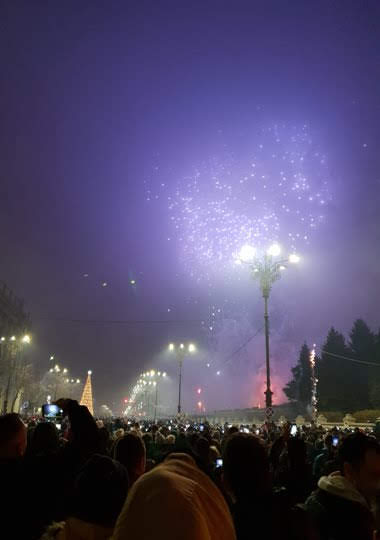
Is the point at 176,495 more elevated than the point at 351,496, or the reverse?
the point at 176,495

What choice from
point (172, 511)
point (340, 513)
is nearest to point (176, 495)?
point (172, 511)

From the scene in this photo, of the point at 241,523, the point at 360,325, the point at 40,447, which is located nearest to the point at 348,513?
the point at 241,523

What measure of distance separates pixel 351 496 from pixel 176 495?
243 centimetres

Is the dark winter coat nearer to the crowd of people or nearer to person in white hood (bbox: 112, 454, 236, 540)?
the crowd of people

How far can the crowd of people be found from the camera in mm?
1256

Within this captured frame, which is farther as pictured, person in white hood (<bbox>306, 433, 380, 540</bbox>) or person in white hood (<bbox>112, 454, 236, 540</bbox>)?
person in white hood (<bbox>306, 433, 380, 540</bbox>)

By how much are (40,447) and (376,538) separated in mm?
4114

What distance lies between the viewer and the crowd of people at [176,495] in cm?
126

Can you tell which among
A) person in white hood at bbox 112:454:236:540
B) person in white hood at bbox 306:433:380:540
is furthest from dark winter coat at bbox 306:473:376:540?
person in white hood at bbox 112:454:236:540

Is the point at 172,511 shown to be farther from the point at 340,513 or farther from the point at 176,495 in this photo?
the point at 340,513

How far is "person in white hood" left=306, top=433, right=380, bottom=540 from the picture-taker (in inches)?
116

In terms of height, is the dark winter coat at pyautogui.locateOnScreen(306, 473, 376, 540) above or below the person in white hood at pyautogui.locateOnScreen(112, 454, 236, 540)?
below

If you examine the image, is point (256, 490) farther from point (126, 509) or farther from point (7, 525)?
point (7, 525)

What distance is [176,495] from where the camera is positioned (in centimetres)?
126
